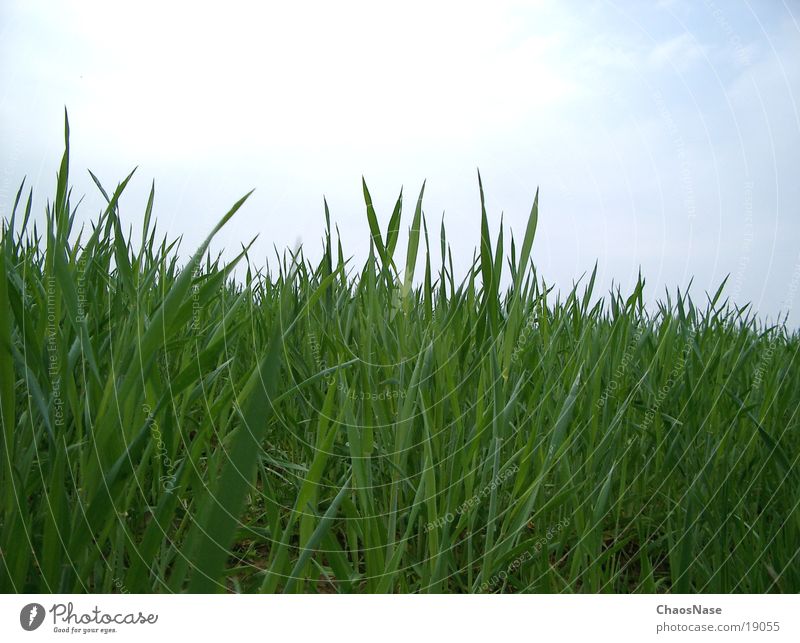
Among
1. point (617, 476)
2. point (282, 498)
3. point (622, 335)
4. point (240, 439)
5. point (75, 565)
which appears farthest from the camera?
point (622, 335)

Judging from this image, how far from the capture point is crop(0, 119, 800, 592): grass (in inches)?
21.1

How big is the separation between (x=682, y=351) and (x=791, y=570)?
0.51 m

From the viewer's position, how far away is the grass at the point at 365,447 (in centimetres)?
54

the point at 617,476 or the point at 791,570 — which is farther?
the point at 617,476

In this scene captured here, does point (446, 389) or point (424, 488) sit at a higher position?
point (446, 389)

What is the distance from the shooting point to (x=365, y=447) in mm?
690

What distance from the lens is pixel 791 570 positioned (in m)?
0.78

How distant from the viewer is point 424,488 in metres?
0.72

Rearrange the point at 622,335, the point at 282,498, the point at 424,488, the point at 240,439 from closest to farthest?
the point at 240,439
the point at 424,488
the point at 282,498
the point at 622,335
